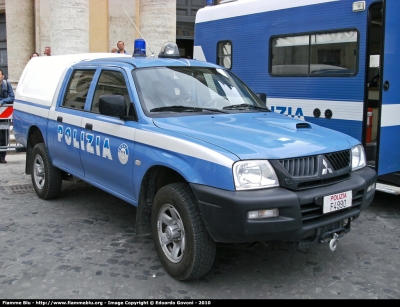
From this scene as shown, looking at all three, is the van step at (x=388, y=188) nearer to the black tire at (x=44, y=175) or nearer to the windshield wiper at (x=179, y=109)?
the windshield wiper at (x=179, y=109)

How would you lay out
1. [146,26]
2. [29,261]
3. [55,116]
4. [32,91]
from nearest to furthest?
[29,261], [55,116], [32,91], [146,26]

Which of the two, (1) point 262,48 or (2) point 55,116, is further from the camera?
(1) point 262,48

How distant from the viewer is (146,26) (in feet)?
49.7

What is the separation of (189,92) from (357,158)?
1774 millimetres

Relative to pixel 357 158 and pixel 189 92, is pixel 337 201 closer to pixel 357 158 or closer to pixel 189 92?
pixel 357 158

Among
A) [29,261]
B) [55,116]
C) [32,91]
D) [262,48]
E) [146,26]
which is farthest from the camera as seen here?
[146,26]

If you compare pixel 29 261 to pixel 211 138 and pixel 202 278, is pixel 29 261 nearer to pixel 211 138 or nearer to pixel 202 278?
pixel 202 278

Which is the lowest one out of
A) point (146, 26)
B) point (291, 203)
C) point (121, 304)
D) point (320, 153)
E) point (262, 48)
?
point (121, 304)

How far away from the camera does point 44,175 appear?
6684 mm

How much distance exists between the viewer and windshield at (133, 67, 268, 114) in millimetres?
4816

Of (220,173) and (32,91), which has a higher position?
(32,91)

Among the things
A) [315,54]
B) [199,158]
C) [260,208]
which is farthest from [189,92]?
[315,54]

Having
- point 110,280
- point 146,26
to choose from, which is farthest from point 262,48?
point 146,26

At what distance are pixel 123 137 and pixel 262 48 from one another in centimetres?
376
